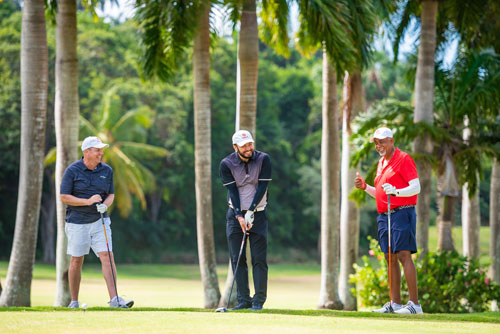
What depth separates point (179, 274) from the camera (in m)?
38.4

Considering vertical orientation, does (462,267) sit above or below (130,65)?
below

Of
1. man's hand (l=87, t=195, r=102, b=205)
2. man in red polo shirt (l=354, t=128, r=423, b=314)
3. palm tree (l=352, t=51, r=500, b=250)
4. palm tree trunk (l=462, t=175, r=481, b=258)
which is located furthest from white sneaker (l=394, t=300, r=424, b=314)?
palm tree trunk (l=462, t=175, r=481, b=258)

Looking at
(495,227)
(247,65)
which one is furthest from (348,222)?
(495,227)

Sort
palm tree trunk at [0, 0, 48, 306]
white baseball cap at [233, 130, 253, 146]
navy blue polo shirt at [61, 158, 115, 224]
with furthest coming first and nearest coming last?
1. palm tree trunk at [0, 0, 48, 306]
2. navy blue polo shirt at [61, 158, 115, 224]
3. white baseball cap at [233, 130, 253, 146]

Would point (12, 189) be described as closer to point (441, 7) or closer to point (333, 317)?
point (441, 7)

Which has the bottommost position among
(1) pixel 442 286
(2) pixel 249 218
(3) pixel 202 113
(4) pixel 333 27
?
(1) pixel 442 286

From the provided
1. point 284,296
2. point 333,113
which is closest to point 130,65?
point 284,296

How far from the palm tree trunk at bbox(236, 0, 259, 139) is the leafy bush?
3.78 metres

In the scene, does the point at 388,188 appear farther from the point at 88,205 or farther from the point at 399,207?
the point at 88,205

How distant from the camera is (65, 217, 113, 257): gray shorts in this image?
9266 millimetres

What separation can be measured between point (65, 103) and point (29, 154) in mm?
1330

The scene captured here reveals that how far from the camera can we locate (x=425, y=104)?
16.2 meters

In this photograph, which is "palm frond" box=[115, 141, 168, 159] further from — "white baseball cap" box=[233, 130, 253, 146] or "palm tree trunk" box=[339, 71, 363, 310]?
"white baseball cap" box=[233, 130, 253, 146]

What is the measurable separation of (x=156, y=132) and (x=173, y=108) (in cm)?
246
